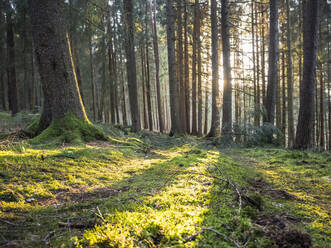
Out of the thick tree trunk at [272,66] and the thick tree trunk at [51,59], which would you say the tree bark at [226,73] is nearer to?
the thick tree trunk at [272,66]

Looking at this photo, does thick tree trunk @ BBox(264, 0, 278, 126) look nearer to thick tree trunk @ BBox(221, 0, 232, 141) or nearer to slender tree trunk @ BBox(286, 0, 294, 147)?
thick tree trunk @ BBox(221, 0, 232, 141)

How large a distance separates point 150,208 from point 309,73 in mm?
8197

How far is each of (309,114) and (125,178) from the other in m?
7.26

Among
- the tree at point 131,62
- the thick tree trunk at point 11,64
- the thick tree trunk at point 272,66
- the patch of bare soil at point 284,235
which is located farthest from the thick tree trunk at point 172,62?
the thick tree trunk at point 11,64

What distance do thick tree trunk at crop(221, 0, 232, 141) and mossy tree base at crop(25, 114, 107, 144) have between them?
5.51 meters

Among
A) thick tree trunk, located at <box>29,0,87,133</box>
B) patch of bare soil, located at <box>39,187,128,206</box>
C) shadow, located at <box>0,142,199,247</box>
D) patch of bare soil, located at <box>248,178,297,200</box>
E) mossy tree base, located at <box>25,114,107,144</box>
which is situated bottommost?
patch of bare soil, located at <box>248,178,297,200</box>

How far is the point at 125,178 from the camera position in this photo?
145 inches

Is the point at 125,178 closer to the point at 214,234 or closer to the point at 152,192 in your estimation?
the point at 152,192

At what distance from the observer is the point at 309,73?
7.59 m

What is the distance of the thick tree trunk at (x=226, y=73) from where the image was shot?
369 inches

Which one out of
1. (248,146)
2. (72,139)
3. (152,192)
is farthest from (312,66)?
(72,139)

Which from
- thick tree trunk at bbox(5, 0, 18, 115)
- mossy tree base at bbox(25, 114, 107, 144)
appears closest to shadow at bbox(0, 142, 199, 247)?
mossy tree base at bbox(25, 114, 107, 144)

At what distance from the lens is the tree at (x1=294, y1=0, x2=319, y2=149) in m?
7.39

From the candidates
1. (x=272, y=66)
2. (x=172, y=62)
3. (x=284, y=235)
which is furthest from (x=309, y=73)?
(x=284, y=235)
